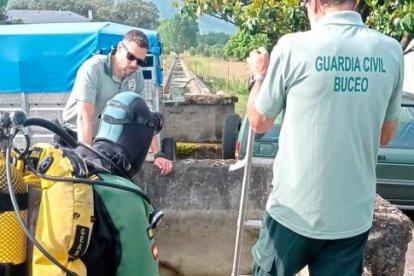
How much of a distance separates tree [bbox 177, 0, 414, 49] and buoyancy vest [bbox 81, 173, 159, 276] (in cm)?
507

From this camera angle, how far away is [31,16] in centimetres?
6669

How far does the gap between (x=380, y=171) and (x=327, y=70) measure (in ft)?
13.5

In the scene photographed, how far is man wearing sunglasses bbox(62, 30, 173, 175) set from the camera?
11.0 feet

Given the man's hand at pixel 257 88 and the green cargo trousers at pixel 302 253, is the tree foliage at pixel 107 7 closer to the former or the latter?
the man's hand at pixel 257 88

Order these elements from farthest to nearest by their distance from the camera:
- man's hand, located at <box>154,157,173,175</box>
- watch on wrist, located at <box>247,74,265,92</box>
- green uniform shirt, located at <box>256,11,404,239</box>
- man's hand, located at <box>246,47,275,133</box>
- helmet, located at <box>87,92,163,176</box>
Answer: man's hand, located at <box>154,157,173,175</box> < watch on wrist, located at <box>247,74,265,92</box> < man's hand, located at <box>246,47,275,133</box> < green uniform shirt, located at <box>256,11,404,239</box> < helmet, located at <box>87,92,163,176</box>

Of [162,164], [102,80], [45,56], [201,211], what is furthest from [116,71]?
[45,56]

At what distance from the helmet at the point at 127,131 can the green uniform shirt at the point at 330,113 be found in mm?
521

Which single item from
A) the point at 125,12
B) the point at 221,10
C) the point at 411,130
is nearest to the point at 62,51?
the point at 221,10

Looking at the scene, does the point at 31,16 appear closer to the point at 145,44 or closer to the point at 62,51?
the point at 62,51

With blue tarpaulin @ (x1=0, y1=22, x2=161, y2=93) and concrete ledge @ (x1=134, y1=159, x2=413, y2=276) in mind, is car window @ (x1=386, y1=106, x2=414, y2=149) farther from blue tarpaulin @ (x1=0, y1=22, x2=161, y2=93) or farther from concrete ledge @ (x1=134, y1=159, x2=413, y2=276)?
blue tarpaulin @ (x1=0, y1=22, x2=161, y2=93)

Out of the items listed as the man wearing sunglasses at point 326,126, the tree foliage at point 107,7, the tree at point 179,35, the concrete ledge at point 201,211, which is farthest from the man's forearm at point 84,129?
the tree at point 179,35

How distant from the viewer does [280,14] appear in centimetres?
682

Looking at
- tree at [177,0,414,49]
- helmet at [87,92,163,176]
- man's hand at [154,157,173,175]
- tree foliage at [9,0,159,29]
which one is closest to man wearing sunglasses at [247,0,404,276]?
helmet at [87,92,163,176]

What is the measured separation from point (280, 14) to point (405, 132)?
229cm
